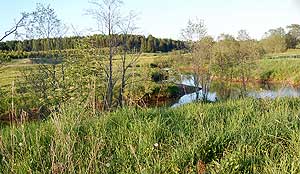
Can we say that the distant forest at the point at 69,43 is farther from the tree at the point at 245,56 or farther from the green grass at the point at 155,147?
the tree at the point at 245,56

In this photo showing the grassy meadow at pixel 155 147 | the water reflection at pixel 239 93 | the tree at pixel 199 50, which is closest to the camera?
the grassy meadow at pixel 155 147

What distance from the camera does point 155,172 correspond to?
11.4ft

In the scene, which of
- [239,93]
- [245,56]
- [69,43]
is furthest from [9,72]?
[245,56]

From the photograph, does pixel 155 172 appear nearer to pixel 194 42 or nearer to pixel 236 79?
pixel 194 42

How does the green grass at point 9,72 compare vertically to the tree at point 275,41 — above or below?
below

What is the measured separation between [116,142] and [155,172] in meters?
0.97

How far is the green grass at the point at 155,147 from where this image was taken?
3490mm

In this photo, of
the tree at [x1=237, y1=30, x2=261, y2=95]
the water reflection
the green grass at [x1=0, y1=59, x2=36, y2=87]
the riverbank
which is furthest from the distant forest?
the riverbank

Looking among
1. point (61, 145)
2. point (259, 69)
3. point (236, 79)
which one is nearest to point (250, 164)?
point (61, 145)

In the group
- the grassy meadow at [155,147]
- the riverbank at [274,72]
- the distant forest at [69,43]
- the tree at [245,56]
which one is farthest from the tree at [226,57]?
the grassy meadow at [155,147]

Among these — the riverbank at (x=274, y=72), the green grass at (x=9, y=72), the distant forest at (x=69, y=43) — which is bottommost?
the riverbank at (x=274, y=72)

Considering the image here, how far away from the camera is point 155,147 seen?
4.12 meters

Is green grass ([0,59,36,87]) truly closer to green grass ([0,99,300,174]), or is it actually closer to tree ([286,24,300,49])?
green grass ([0,99,300,174])

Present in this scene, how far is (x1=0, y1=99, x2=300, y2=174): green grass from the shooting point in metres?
3.49
